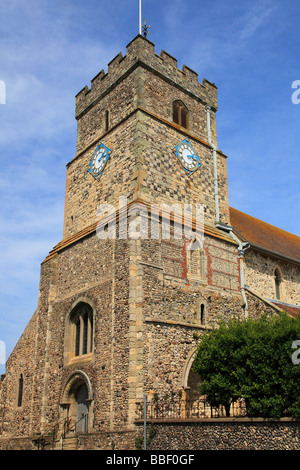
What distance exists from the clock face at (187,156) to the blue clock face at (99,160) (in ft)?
10.1

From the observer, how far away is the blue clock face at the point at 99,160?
63.5ft

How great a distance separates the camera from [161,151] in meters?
18.3

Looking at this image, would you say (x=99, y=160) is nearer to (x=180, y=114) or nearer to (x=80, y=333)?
(x=180, y=114)

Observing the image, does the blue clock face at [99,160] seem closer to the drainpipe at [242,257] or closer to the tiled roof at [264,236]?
the drainpipe at [242,257]

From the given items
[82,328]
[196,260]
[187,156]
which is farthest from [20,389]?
[187,156]

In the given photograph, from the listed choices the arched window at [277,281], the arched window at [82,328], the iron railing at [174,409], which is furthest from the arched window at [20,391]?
the arched window at [277,281]

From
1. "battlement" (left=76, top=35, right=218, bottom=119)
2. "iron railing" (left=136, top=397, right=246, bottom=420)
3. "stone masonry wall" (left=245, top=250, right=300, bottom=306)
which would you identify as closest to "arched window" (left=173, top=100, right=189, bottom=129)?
"battlement" (left=76, top=35, right=218, bottom=119)

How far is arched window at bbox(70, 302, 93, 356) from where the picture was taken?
1625cm

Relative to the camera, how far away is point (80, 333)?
1680cm

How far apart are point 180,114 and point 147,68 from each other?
99.5 inches

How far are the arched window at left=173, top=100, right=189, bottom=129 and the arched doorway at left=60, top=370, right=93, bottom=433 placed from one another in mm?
11651

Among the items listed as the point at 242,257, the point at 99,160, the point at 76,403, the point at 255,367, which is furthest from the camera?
the point at 99,160

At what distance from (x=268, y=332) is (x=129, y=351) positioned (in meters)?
4.28
